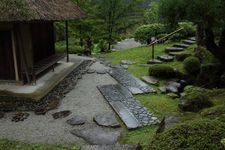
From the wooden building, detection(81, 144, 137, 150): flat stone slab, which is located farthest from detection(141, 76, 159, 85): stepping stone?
detection(81, 144, 137, 150): flat stone slab

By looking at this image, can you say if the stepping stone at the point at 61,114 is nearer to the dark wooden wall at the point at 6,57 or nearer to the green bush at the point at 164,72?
the dark wooden wall at the point at 6,57

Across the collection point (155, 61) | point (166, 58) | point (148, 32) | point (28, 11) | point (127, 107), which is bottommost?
point (127, 107)

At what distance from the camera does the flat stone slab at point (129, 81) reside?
11.4 meters

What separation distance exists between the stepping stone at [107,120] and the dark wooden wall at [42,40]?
5.11 metres

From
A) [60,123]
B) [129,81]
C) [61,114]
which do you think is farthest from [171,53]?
[60,123]

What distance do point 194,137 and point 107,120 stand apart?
495 centimetres

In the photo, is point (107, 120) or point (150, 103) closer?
point (107, 120)

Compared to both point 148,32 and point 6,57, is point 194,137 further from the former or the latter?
point 148,32

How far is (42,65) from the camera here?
497 inches

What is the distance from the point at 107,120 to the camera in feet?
28.4

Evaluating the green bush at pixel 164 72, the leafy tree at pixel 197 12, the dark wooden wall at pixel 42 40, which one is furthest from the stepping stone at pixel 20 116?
the green bush at pixel 164 72

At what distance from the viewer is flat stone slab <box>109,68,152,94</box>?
37.5 ft

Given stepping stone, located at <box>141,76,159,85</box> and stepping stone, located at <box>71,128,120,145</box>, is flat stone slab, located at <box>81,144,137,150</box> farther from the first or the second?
stepping stone, located at <box>141,76,159,85</box>

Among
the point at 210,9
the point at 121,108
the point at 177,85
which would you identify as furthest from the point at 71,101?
the point at 210,9
